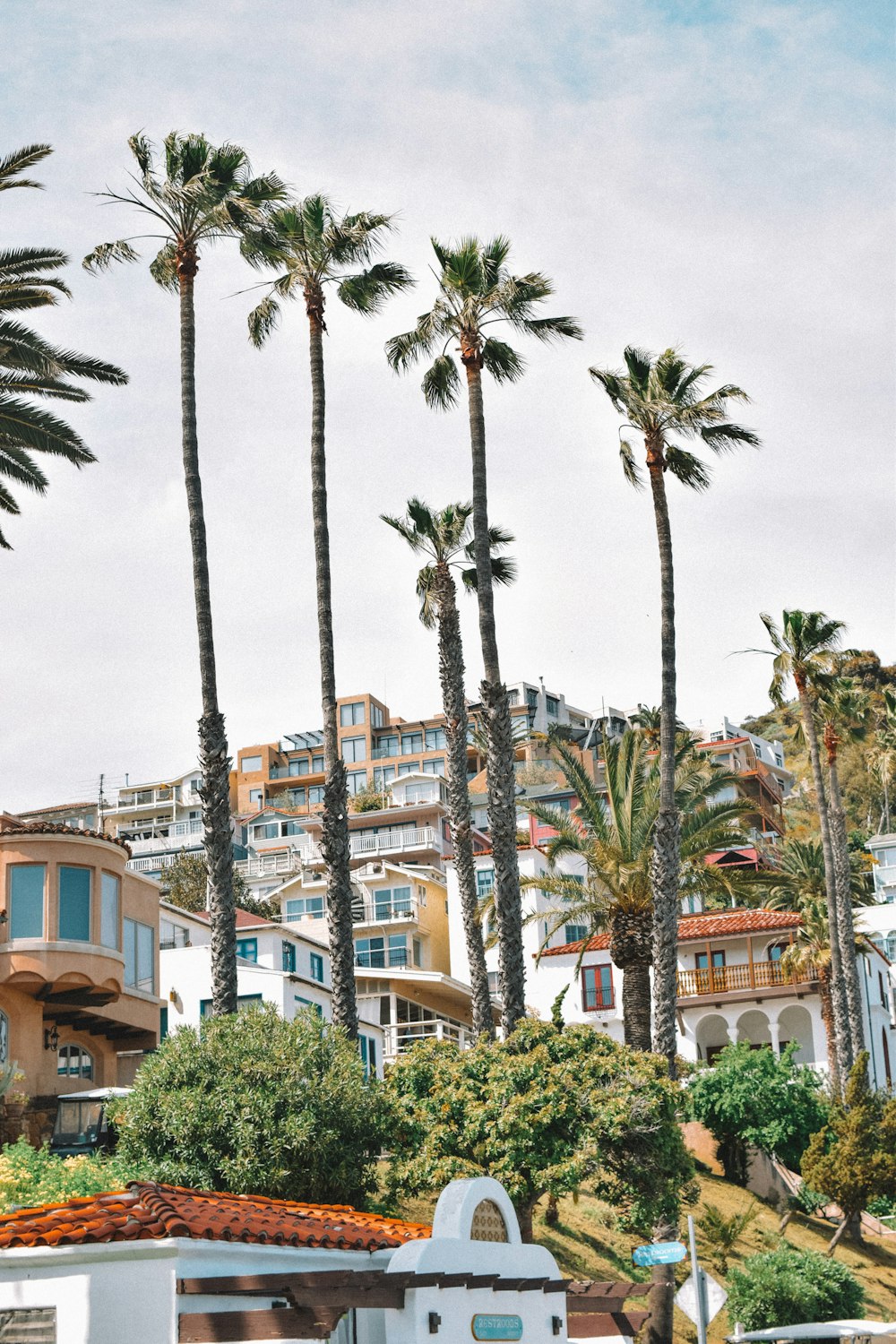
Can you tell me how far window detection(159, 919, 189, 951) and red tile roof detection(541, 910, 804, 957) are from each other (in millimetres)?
17440

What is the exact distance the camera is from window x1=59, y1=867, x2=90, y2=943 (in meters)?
34.3

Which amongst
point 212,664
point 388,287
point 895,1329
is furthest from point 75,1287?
point 388,287

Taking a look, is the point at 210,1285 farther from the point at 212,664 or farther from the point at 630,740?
the point at 630,740

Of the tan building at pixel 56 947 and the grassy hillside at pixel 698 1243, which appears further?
the grassy hillside at pixel 698 1243

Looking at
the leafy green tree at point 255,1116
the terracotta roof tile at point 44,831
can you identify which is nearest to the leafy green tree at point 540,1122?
the leafy green tree at point 255,1116

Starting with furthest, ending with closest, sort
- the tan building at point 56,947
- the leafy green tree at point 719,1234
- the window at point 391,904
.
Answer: the window at point 391,904 < the leafy green tree at point 719,1234 < the tan building at point 56,947

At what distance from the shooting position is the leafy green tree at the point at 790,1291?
33906 millimetres

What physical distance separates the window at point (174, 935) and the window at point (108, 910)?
10.3 meters

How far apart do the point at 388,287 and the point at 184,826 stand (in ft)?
270

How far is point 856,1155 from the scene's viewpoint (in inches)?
1742

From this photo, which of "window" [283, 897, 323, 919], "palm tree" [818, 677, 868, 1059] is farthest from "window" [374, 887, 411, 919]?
"palm tree" [818, 677, 868, 1059]

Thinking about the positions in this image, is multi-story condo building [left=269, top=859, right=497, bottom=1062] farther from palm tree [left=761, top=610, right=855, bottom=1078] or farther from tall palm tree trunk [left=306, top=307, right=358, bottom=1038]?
tall palm tree trunk [left=306, top=307, right=358, bottom=1038]

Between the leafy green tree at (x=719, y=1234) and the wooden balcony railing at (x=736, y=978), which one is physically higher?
the wooden balcony railing at (x=736, y=978)

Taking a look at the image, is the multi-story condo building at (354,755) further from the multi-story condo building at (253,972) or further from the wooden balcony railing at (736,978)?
the multi-story condo building at (253,972)
